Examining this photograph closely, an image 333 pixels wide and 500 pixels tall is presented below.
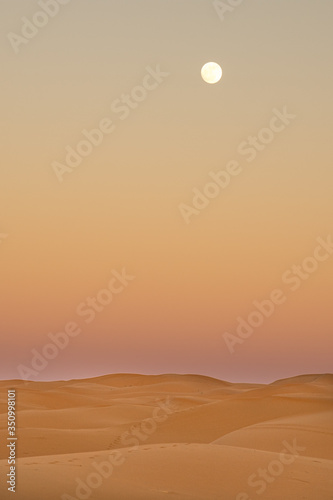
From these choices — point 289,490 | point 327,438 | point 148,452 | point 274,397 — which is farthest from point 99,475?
point 274,397

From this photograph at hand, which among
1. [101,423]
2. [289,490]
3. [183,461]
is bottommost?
[289,490]

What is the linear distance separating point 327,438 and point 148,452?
4.96 m

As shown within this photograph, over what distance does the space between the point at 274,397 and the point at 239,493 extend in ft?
44.8

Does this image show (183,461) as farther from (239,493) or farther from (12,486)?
(12,486)

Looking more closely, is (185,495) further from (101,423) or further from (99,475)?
(101,423)

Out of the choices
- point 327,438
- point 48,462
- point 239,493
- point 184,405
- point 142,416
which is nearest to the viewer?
point 239,493

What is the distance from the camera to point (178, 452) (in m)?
9.81

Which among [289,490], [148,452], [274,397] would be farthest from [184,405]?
[289,490]

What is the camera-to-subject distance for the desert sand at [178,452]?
7742 millimetres

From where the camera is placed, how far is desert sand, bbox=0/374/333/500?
774 centimetres

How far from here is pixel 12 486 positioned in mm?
7258

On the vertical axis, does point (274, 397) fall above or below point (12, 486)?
above

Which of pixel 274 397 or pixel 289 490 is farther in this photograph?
pixel 274 397

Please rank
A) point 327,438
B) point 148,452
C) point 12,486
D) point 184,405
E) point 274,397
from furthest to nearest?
point 184,405, point 274,397, point 327,438, point 148,452, point 12,486
